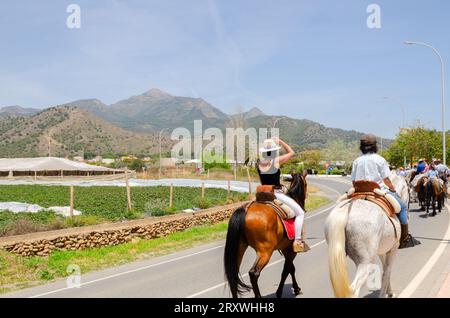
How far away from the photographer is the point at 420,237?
15.2 m

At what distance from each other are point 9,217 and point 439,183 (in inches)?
718

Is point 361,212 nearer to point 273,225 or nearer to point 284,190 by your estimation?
point 273,225

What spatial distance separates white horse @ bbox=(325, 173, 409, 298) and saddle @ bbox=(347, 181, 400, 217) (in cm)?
18

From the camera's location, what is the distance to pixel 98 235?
658 inches

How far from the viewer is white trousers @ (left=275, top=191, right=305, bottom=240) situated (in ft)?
27.6

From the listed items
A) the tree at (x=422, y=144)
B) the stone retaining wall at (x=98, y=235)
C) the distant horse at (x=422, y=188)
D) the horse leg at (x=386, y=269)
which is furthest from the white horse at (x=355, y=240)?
the tree at (x=422, y=144)

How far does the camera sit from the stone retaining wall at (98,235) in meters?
14.3

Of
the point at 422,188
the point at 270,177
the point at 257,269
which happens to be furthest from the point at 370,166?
the point at 422,188

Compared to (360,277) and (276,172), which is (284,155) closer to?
(276,172)

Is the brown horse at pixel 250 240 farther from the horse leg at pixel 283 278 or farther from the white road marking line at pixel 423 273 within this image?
the white road marking line at pixel 423 273

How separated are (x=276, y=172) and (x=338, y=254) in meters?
2.31

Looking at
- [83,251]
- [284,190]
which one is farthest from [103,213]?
[284,190]

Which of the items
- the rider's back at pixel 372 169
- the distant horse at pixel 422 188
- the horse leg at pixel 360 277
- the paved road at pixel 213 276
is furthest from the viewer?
the distant horse at pixel 422 188

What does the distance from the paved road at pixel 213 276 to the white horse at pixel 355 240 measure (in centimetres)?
188
